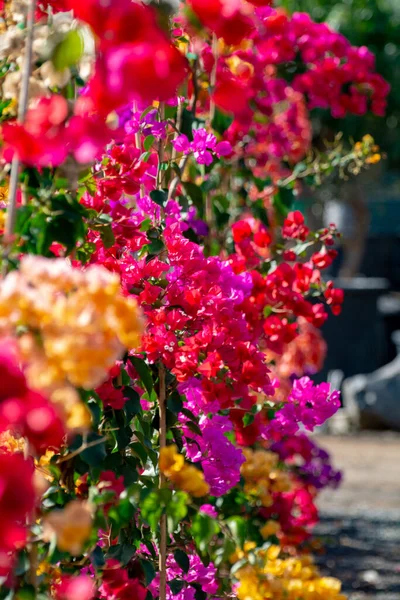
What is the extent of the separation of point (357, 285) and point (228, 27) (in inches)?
365

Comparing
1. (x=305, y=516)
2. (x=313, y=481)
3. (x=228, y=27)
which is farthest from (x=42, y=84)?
(x=313, y=481)

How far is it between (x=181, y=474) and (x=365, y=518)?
14.6 ft

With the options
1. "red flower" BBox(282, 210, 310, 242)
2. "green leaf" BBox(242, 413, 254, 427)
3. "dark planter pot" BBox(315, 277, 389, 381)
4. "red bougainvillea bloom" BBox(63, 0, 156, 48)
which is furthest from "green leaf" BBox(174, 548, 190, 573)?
"dark planter pot" BBox(315, 277, 389, 381)

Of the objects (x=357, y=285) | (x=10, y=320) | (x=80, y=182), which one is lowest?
(x=10, y=320)

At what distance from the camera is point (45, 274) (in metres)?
0.92

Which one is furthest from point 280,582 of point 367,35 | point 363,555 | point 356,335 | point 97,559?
point 367,35

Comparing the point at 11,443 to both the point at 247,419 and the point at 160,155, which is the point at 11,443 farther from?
the point at 160,155

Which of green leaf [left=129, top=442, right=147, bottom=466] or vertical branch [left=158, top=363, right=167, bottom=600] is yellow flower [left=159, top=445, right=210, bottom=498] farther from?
green leaf [left=129, top=442, right=147, bottom=466]

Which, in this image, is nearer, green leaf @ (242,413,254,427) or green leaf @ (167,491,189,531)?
green leaf @ (167,491,189,531)

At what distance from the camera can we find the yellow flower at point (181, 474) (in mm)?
1133

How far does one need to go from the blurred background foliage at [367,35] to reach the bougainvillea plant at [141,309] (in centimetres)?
1004

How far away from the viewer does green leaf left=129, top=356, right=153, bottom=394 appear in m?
1.63

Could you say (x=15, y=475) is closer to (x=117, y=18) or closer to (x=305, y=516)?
(x=117, y=18)

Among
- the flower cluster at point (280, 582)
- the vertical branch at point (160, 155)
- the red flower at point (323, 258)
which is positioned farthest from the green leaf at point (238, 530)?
the red flower at point (323, 258)
